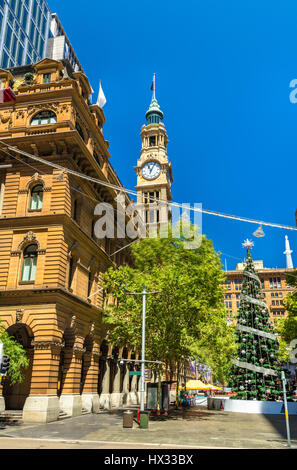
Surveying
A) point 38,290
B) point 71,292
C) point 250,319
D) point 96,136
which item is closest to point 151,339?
point 71,292

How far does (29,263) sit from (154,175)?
232 feet

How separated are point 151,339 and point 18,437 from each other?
12566 mm

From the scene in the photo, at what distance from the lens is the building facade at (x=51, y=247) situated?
25812 millimetres

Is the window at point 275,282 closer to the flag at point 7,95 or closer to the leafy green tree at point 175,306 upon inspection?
the leafy green tree at point 175,306

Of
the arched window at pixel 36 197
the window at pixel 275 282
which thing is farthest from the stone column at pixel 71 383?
the window at pixel 275 282

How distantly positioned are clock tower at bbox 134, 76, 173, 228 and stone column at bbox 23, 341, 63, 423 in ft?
214

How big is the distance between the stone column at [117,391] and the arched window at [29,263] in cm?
1764

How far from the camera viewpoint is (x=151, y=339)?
2850 centimetres

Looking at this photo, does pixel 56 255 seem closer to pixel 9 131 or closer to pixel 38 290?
pixel 38 290

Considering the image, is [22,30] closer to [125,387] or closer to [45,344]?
[125,387]

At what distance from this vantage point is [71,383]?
27.9m

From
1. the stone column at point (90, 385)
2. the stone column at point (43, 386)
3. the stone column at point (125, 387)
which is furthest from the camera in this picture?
the stone column at point (125, 387)

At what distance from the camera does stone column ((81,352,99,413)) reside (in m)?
31.1

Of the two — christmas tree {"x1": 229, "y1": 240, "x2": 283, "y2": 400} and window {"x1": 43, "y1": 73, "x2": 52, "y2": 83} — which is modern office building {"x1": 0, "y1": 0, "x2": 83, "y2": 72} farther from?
christmas tree {"x1": 229, "y1": 240, "x2": 283, "y2": 400}
